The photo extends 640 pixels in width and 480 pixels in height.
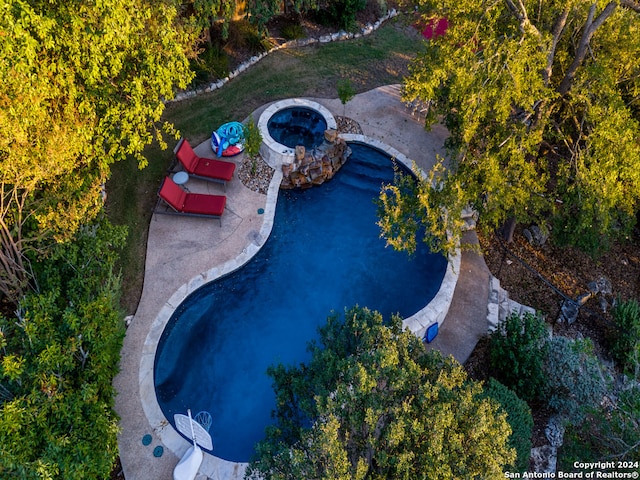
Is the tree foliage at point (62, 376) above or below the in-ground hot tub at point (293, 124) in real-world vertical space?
below

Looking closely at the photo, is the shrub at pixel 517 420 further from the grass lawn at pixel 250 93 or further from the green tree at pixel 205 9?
the green tree at pixel 205 9

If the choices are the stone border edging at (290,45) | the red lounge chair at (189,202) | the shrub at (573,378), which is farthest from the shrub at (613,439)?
the stone border edging at (290,45)

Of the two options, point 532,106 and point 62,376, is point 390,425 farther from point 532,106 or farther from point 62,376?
point 532,106

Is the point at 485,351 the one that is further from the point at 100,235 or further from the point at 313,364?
the point at 100,235

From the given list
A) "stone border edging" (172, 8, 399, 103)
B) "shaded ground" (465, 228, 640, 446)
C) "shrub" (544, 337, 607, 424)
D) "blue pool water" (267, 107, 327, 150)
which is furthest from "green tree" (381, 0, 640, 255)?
"stone border edging" (172, 8, 399, 103)

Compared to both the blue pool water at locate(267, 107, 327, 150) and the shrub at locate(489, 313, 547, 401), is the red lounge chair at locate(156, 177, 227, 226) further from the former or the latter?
the shrub at locate(489, 313, 547, 401)

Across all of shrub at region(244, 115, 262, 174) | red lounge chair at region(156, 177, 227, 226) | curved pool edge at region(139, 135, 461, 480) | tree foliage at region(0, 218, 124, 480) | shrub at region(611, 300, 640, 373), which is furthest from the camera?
shrub at region(244, 115, 262, 174)
